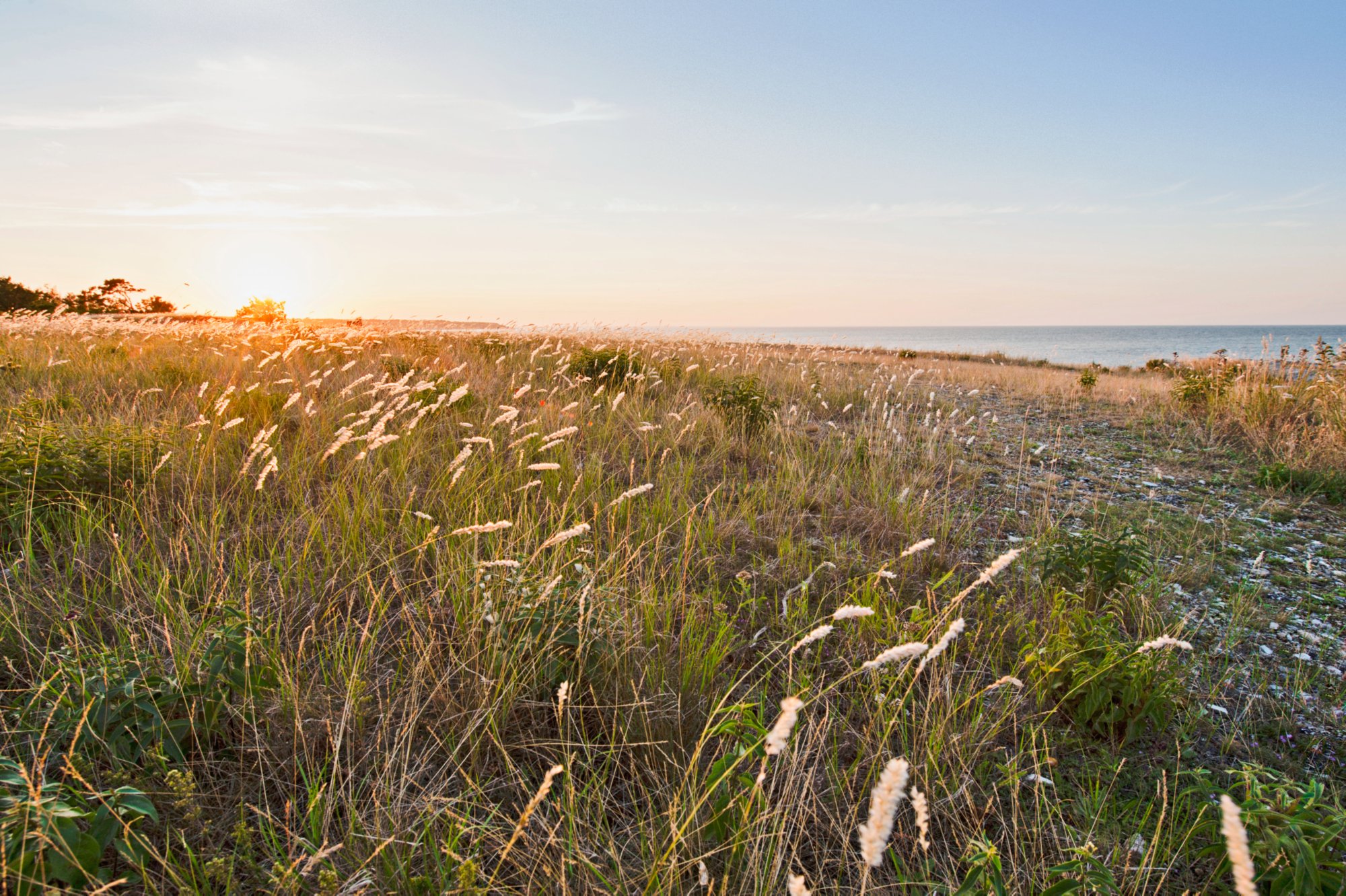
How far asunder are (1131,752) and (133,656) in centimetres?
330

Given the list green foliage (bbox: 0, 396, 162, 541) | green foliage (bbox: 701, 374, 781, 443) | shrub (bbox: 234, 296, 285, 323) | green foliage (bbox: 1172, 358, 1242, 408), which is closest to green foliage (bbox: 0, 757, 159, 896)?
green foliage (bbox: 0, 396, 162, 541)

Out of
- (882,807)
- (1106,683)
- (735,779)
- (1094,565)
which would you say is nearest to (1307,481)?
(1094,565)

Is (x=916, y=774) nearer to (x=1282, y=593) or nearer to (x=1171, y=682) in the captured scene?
(x=1171, y=682)

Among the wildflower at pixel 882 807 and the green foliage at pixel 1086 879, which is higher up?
the wildflower at pixel 882 807

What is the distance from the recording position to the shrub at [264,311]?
13.7 m

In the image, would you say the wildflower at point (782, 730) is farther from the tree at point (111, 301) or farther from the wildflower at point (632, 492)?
the tree at point (111, 301)

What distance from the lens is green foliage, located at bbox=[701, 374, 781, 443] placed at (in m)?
5.54

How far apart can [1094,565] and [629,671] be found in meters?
2.28

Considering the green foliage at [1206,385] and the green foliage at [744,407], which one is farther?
the green foliage at [1206,385]

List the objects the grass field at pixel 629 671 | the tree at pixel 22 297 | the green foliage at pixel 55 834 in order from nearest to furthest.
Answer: the green foliage at pixel 55 834 → the grass field at pixel 629 671 → the tree at pixel 22 297

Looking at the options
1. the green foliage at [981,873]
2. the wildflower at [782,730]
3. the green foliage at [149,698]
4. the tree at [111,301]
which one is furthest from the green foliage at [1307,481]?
the tree at [111,301]

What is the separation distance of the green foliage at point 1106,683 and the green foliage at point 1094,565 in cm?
53

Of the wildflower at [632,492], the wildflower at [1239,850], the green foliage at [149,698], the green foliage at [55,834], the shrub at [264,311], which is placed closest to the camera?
the wildflower at [1239,850]

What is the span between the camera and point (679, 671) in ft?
7.22
